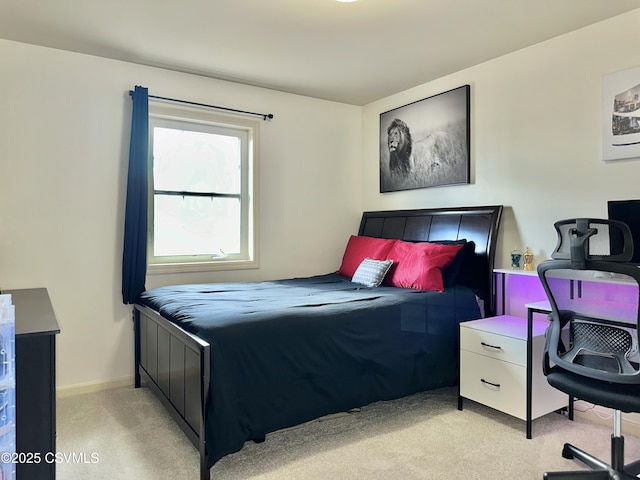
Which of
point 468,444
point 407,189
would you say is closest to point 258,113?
point 407,189

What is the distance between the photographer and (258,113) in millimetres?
3984

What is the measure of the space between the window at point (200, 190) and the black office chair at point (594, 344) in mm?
2540

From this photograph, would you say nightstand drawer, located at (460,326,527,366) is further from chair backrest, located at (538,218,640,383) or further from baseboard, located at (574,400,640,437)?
baseboard, located at (574,400,640,437)

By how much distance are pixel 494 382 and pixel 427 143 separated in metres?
2.08

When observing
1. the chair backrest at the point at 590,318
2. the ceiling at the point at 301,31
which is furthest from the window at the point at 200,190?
the chair backrest at the point at 590,318

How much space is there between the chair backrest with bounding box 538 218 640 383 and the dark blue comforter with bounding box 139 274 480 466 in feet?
2.71

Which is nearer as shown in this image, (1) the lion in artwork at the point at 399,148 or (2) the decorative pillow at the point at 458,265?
(2) the decorative pillow at the point at 458,265

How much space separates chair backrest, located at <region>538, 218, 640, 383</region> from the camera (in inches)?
72.4

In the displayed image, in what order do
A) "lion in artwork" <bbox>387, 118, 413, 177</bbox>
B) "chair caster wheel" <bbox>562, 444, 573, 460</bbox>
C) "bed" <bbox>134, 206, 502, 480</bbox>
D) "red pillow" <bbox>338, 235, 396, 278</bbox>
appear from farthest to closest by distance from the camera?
"lion in artwork" <bbox>387, 118, 413, 177</bbox> < "red pillow" <bbox>338, 235, 396, 278</bbox> < "chair caster wheel" <bbox>562, 444, 573, 460</bbox> < "bed" <bbox>134, 206, 502, 480</bbox>

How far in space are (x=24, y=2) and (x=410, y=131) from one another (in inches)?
116

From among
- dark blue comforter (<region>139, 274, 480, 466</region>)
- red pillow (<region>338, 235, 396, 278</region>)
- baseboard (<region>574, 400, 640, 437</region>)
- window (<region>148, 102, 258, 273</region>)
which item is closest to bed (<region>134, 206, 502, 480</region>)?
dark blue comforter (<region>139, 274, 480, 466</region>)

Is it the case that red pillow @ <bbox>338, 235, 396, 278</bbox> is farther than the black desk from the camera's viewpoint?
Yes

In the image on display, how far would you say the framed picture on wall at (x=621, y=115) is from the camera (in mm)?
2562

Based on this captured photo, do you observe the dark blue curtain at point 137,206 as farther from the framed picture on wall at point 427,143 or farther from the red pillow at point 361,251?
the framed picture on wall at point 427,143
